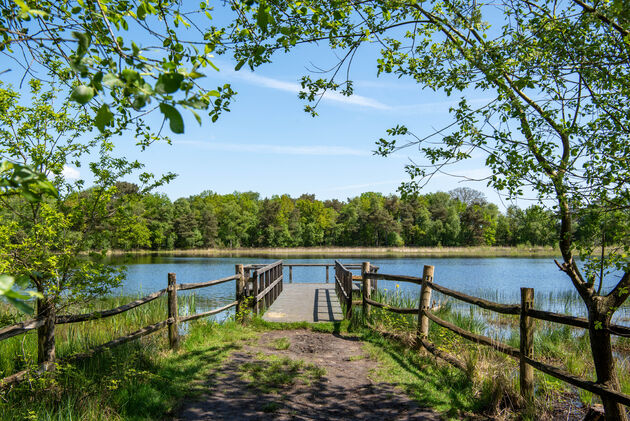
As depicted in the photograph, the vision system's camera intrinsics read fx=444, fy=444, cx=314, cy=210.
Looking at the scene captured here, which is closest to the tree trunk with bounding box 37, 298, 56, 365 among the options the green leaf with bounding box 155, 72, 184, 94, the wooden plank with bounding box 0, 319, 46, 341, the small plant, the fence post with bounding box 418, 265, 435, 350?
the wooden plank with bounding box 0, 319, 46, 341

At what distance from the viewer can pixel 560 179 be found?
377 centimetres

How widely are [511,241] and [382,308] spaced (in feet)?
252

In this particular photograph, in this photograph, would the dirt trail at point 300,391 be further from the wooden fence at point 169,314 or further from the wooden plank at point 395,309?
the wooden fence at point 169,314

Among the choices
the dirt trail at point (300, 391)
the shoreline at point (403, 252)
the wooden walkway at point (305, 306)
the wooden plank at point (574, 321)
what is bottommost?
the shoreline at point (403, 252)

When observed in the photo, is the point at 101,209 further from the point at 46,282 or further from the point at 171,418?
the point at 171,418

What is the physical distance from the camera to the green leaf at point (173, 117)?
1.29 m

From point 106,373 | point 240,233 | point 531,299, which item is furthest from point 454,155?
point 240,233

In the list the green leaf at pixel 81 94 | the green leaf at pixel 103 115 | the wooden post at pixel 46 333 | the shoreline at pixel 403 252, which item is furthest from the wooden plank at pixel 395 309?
the shoreline at pixel 403 252

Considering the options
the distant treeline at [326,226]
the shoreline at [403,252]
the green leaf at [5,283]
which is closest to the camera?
the green leaf at [5,283]

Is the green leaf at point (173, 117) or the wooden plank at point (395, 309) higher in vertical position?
the green leaf at point (173, 117)

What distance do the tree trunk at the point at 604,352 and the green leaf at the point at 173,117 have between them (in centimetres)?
397

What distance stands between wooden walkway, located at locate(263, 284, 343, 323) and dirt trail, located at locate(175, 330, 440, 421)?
2102mm

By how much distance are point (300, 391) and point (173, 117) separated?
4.86m

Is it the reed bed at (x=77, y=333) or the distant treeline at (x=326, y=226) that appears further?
the distant treeline at (x=326, y=226)
